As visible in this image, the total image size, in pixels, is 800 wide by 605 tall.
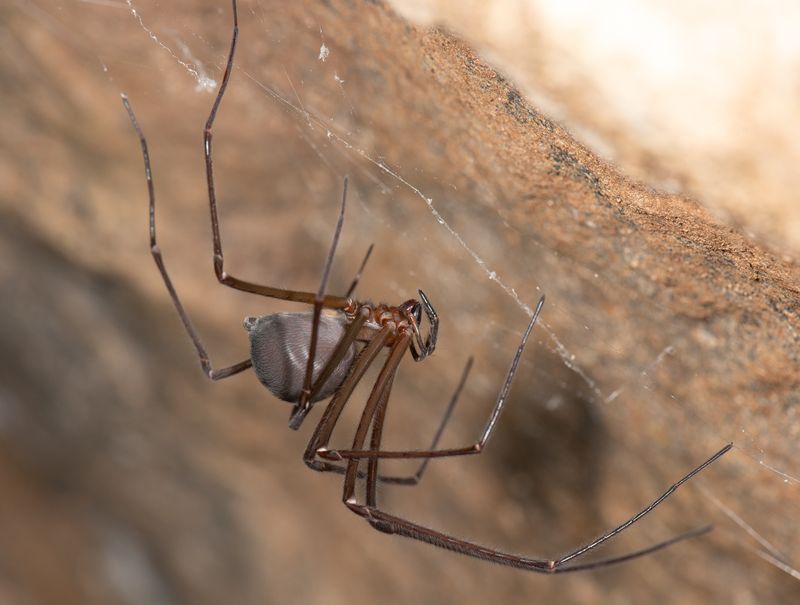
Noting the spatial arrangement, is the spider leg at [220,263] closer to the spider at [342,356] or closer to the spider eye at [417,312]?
the spider at [342,356]

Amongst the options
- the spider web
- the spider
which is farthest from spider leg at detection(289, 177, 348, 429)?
the spider web

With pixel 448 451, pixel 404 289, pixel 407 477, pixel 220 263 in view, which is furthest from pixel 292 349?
pixel 407 477

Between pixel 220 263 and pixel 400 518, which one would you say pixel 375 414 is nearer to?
pixel 400 518

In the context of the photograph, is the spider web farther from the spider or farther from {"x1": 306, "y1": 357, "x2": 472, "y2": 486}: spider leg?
{"x1": 306, "y1": 357, "x2": 472, "y2": 486}: spider leg

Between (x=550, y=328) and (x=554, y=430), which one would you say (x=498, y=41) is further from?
(x=554, y=430)

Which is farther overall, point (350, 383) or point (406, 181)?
point (406, 181)

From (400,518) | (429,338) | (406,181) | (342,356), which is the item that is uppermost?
(406,181)

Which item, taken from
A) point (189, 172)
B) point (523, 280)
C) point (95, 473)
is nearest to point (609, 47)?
point (523, 280)

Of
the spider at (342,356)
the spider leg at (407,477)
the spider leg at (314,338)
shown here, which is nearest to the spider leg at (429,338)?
the spider at (342,356)
